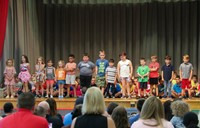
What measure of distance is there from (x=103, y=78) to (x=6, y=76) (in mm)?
3290

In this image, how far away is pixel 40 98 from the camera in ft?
39.4

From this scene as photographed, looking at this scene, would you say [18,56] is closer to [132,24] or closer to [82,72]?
[82,72]

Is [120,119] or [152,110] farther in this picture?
[120,119]

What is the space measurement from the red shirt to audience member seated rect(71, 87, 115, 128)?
38 cm

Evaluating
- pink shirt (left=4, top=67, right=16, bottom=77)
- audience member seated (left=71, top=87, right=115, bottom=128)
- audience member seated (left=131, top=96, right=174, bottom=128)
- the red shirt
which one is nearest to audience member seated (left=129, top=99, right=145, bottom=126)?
audience member seated (left=131, top=96, right=174, bottom=128)

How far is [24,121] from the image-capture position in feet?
10.8

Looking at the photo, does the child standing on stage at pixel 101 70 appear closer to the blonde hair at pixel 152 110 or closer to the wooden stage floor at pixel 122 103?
the wooden stage floor at pixel 122 103

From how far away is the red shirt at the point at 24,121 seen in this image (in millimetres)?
3285

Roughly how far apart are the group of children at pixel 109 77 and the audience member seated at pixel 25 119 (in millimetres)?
8462

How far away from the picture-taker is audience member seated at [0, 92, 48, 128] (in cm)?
329

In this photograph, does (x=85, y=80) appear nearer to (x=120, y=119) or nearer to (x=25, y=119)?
(x=120, y=119)

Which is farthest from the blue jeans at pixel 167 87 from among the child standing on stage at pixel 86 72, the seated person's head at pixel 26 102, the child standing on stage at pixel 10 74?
the seated person's head at pixel 26 102

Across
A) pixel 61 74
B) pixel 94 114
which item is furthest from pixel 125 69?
pixel 94 114

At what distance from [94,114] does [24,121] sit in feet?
2.19
